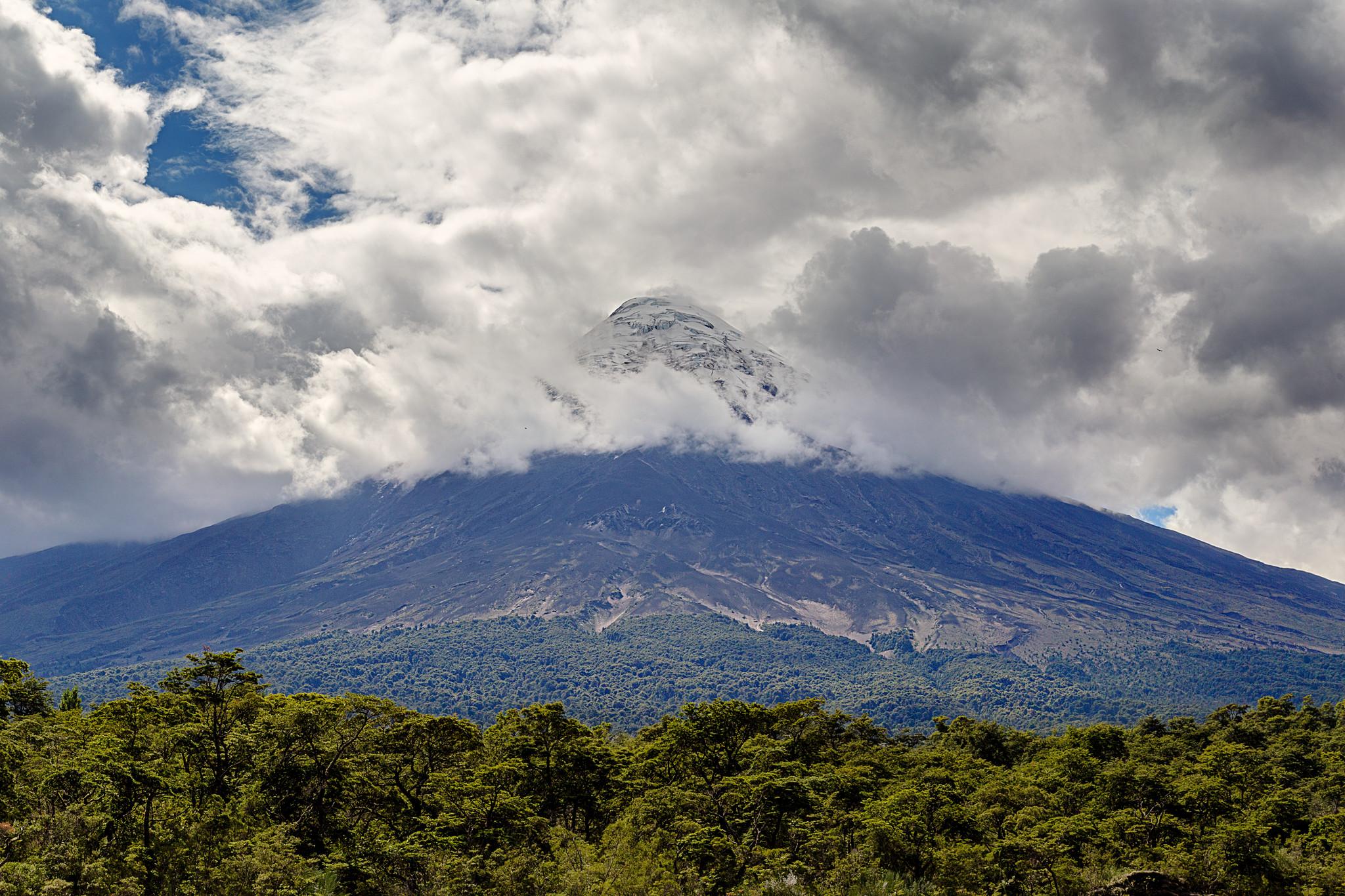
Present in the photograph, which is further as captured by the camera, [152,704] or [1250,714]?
[1250,714]

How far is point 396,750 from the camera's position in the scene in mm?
43375

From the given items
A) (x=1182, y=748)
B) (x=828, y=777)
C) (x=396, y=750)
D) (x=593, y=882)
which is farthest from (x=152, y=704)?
(x=1182, y=748)

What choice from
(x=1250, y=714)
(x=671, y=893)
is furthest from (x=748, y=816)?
(x=1250, y=714)

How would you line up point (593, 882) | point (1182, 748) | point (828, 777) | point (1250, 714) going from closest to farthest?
point (593, 882)
point (828, 777)
point (1182, 748)
point (1250, 714)

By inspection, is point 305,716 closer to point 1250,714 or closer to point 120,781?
point 120,781

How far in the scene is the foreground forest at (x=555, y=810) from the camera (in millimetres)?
30516

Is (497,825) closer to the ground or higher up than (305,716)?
closer to the ground

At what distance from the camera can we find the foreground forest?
30.5 metres

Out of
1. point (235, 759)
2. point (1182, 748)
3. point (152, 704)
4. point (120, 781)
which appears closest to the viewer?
point (120, 781)

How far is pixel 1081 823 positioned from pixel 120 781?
3645 cm

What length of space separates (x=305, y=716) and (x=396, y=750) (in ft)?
18.6

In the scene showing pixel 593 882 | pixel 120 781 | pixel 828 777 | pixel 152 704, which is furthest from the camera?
pixel 828 777

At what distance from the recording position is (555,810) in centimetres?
4428

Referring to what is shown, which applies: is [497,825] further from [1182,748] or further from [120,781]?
[1182,748]
